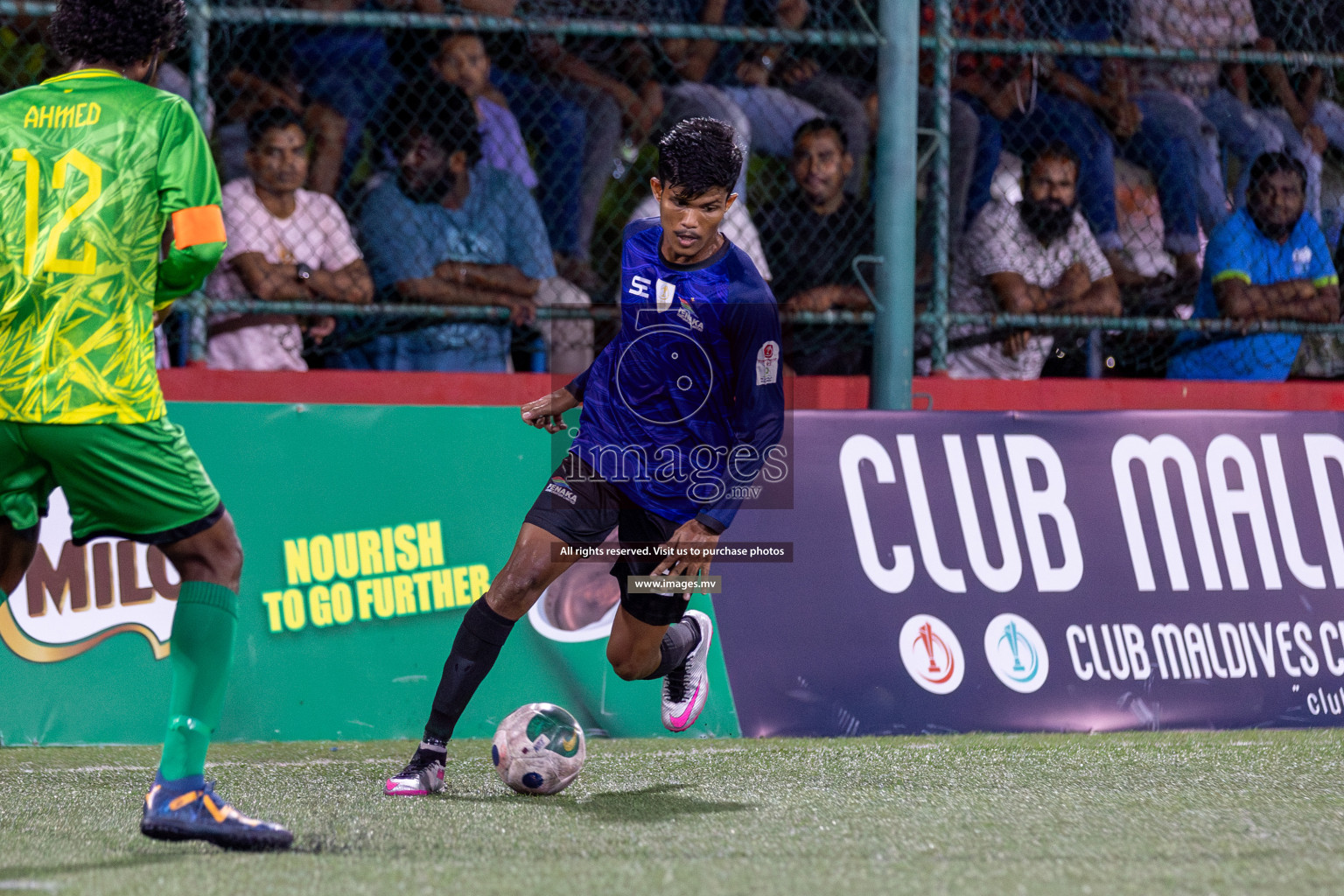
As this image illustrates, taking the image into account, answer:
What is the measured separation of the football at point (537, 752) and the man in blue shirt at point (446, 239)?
245 cm

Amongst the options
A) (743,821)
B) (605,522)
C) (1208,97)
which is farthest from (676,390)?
(1208,97)

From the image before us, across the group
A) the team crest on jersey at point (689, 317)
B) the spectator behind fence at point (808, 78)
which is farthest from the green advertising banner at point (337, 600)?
the spectator behind fence at point (808, 78)

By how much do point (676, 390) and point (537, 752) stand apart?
1163 millimetres

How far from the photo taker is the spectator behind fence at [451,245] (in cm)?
655

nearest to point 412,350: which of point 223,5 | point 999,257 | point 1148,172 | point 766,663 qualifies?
point 223,5

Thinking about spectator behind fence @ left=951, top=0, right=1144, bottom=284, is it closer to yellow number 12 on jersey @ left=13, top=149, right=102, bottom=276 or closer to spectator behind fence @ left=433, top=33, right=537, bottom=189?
spectator behind fence @ left=433, top=33, right=537, bottom=189

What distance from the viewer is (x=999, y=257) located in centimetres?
703

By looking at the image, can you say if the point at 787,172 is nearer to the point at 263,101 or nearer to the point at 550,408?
the point at 263,101

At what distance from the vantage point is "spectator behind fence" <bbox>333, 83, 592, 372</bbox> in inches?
258

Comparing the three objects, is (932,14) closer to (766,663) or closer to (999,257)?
(999,257)

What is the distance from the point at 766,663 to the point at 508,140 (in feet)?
8.82

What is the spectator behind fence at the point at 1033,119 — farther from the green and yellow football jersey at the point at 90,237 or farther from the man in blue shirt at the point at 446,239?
the green and yellow football jersey at the point at 90,237

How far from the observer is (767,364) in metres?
4.44

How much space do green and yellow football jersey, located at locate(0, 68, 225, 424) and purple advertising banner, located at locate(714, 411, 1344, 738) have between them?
302cm
